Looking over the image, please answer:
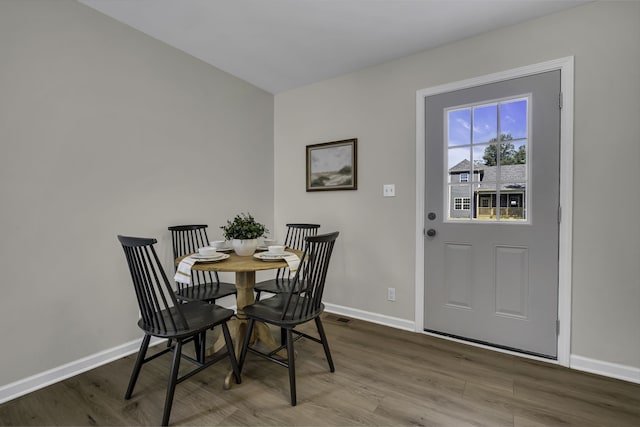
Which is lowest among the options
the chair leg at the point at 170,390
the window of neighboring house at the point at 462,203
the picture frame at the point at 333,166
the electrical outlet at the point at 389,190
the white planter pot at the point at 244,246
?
the chair leg at the point at 170,390

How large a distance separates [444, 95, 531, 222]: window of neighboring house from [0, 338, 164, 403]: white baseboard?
2.74 meters

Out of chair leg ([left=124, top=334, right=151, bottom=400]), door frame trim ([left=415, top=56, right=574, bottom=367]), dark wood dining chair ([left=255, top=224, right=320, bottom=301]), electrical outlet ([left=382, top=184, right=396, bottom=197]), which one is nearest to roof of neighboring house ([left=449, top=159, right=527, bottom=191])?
door frame trim ([left=415, top=56, right=574, bottom=367])

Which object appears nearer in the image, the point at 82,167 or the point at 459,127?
the point at 82,167

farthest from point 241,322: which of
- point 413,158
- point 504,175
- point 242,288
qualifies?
point 504,175

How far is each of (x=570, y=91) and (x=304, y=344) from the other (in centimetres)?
265

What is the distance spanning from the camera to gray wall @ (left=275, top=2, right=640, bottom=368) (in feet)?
6.23

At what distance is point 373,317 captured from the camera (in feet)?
9.48

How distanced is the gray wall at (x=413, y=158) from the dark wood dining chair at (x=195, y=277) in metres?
1.08

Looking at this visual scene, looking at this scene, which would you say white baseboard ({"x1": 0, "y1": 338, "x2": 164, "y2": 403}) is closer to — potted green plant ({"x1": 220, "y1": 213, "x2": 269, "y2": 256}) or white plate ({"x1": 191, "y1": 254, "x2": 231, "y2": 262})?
white plate ({"x1": 191, "y1": 254, "x2": 231, "y2": 262})

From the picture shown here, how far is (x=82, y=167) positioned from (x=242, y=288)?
4.45ft

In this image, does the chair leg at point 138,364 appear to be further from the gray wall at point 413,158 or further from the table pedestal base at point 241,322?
the gray wall at point 413,158

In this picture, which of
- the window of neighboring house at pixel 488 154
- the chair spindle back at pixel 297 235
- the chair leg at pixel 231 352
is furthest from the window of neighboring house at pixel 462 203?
the chair leg at pixel 231 352

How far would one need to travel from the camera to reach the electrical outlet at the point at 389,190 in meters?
2.76

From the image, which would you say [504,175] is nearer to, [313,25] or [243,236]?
[313,25]
